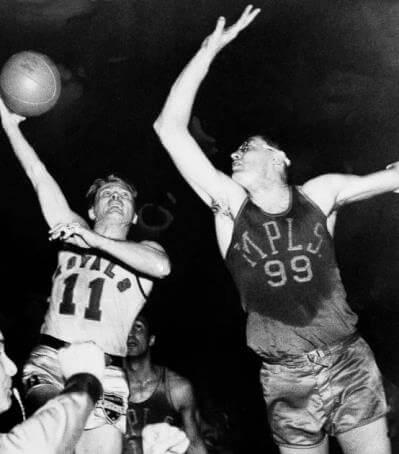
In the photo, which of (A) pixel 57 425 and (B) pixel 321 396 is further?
(B) pixel 321 396

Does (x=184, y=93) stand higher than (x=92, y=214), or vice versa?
(x=184, y=93)

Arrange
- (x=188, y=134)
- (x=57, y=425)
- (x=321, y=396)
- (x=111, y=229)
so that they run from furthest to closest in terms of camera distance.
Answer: (x=111, y=229), (x=188, y=134), (x=321, y=396), (x=57, y=425)

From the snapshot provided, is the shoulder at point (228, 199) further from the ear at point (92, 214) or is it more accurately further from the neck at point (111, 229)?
the ear at point (92, 214)

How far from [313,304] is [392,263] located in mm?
694

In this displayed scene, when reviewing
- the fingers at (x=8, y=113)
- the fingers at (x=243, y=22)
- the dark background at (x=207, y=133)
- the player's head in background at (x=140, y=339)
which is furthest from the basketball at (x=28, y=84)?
the player's head in background at (x=140, y=339)

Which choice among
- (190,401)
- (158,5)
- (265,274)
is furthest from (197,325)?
(158,5)

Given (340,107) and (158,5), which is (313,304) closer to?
(340,107)

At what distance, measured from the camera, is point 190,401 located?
9.30 ft

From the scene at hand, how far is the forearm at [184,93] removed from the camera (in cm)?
226

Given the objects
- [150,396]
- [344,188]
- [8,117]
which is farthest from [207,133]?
[150,396]

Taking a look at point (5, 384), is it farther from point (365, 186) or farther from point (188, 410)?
point (365, 186)

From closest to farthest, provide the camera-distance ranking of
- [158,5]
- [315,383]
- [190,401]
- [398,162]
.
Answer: [315,383], [398,162], [158,5], [190,401]

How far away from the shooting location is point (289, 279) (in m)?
2.16

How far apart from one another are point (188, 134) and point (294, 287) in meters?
0.74
